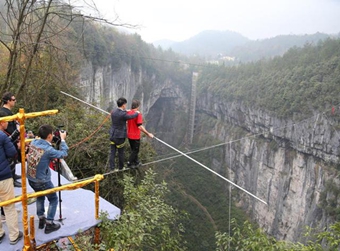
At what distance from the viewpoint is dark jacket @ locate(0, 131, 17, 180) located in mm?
2922

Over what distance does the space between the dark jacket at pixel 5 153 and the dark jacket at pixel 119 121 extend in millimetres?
1961

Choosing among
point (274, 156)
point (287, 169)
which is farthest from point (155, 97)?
point (287, 169)

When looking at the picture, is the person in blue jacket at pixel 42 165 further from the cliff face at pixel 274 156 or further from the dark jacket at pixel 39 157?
the cliff face at pixel 274 156

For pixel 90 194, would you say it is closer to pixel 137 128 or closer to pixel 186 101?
pixel 137 128

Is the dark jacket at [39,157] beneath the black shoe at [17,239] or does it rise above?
above

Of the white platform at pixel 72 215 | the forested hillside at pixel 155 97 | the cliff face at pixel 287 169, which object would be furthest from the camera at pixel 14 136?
the cliff face at pixel 287 169

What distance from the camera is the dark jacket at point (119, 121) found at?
4.77m

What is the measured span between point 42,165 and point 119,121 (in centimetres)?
188

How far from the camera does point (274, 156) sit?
36281 mm

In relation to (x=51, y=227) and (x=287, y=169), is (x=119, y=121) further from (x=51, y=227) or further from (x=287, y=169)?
(x=287, y=169)

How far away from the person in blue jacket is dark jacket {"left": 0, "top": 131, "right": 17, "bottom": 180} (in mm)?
182

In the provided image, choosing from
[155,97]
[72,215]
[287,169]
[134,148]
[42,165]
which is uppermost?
[42,165]

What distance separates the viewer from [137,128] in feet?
16.9

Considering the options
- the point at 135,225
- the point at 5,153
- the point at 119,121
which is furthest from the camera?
the point at 119,121
